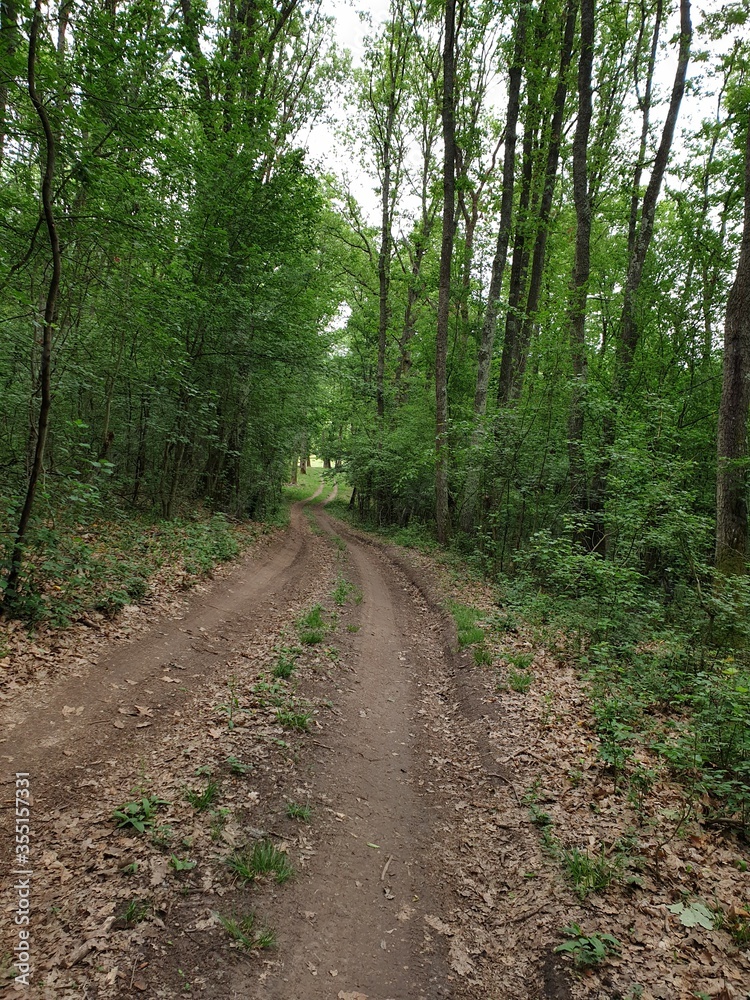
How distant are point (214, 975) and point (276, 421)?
16559 millimetres

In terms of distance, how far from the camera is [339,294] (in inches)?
852

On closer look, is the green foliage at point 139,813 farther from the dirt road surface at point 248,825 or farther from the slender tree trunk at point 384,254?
the slender tree trunk at point 384,254

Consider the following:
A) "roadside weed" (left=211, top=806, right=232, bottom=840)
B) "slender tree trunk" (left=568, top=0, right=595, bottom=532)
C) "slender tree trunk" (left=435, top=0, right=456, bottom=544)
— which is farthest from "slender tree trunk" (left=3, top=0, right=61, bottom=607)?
"slender tree trunk" (left=435, top=0, right=456, bottom=544)

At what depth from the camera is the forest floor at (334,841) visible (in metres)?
2.98

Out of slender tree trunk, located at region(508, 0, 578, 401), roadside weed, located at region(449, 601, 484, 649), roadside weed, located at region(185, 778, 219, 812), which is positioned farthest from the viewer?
slender tree trunk, located at region(508, 0, 578, 401)

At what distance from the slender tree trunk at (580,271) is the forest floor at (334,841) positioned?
6.02 metres

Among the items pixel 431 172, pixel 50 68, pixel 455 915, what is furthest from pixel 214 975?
pixel 431 172

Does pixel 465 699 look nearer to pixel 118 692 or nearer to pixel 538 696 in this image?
pixel 538 696

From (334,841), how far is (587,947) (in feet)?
6.61

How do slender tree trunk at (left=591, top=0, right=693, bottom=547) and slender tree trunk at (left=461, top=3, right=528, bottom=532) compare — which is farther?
slender tree trunk at (left=461, top=3, right=528, bottom=532)

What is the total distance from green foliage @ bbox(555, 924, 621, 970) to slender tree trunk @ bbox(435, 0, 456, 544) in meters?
12.8

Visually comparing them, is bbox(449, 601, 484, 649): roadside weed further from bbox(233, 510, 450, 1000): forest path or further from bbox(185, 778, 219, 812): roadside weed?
bbox(185, 778, 219, 812): roadside weed

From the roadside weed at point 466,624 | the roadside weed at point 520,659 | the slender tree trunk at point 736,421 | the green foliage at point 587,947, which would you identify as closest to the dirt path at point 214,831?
the green foliage at point 587,947

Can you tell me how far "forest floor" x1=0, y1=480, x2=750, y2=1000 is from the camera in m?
2.98
